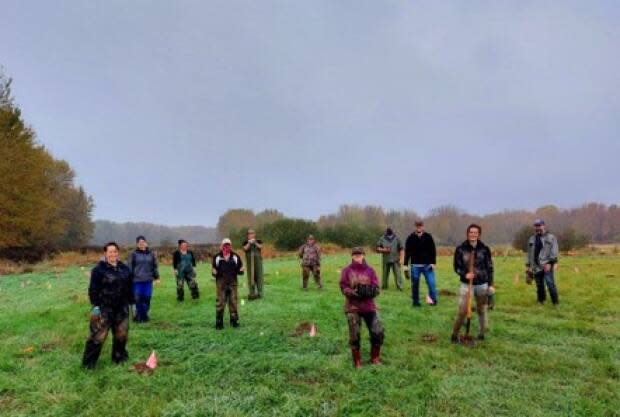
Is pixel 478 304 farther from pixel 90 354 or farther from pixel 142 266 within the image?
pixel 142 266

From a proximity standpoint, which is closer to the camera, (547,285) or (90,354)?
(90,354)

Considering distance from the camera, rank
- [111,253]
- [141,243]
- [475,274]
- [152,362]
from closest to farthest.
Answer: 1. [152,362]
2. [111,253]
3. [475,274]
4. [141,243]

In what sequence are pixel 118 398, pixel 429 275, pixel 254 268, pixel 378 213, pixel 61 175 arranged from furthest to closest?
pixel 378 213
pixel 61 175
pixel 254 268
pixel 429 275
pixel 118 398

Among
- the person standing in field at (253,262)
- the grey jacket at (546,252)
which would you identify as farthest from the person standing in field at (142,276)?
the grey jacket at (546,252)

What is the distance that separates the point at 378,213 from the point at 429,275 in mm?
107475

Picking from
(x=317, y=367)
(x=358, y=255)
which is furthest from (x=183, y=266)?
(x=358, y=255)

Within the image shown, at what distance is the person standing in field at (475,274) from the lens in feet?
33.0

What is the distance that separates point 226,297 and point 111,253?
3659 mm

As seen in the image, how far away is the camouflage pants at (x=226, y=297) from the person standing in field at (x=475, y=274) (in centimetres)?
526

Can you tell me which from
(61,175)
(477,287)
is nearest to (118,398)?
(477,287)

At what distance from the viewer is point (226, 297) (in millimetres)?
11984

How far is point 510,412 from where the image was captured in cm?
666

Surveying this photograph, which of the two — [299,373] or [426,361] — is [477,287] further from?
[299,373]

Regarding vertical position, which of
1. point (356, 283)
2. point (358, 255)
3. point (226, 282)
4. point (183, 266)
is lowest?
point (226, 282)
